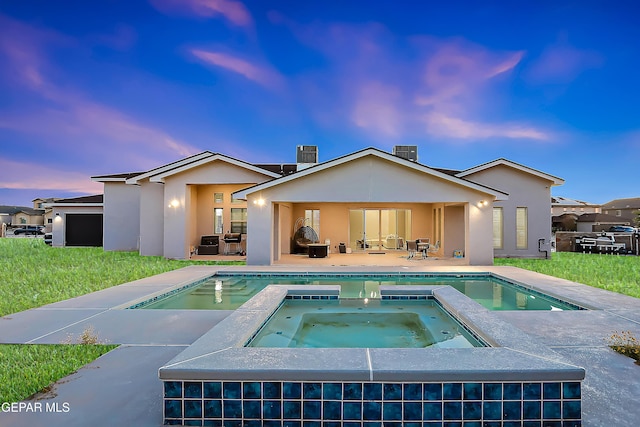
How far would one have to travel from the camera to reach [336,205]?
19.0 m

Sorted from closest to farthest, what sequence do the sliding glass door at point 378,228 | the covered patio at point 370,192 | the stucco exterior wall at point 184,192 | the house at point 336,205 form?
1. the covered patio at point 370,192
2. the house at point 336,205
3. the stucco exterior wall at point 184,192
4. the sliding glass door at point 378,228

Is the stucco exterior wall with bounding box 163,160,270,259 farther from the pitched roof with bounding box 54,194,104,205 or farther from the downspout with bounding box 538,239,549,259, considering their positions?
the downspout with bounding box 538,239,549,259

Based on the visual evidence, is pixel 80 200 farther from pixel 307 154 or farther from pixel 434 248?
pixel 434 248

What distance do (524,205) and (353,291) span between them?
12071 millimetres

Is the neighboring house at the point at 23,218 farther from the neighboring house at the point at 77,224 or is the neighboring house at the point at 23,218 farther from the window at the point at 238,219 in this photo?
the window at the point at 238,219

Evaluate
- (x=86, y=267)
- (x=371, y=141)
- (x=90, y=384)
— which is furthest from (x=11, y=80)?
(x=90, y=384)

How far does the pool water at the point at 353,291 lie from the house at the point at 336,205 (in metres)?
3.07

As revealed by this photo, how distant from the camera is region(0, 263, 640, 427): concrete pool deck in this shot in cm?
311

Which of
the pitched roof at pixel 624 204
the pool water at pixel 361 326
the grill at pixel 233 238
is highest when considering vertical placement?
the pitched roof at pixel 624 204

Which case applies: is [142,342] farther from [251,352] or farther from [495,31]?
[495,31]

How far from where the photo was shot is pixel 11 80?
24.4 metres

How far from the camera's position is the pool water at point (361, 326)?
536 centimetres

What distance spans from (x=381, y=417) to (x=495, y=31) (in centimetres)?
2283

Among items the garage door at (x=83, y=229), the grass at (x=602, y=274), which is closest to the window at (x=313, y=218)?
the grass at (x=602, y=274)
